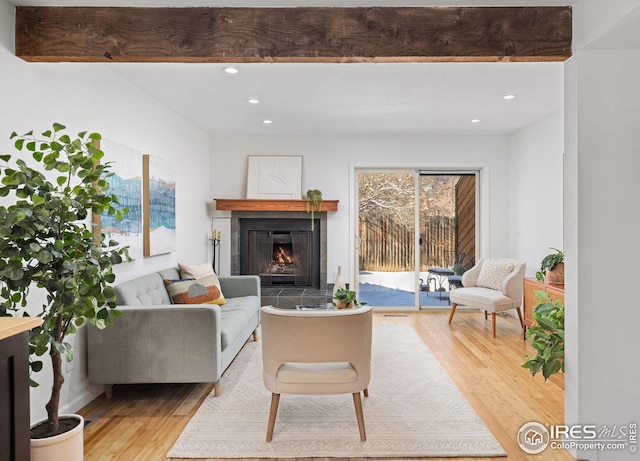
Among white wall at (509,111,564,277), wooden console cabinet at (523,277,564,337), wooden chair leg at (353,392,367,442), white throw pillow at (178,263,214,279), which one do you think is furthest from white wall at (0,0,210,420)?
white wall at (509,111,564,277)

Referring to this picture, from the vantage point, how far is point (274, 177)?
229 inches

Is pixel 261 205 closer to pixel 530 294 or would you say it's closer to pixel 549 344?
pixel 530 294

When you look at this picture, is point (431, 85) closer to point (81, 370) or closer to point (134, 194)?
point (134, 194)

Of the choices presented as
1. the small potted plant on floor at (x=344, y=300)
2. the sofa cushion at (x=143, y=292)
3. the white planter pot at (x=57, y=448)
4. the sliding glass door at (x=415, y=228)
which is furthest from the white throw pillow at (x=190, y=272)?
the sliding glass door at (x=415, y=228)

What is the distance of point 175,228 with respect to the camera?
4555mm

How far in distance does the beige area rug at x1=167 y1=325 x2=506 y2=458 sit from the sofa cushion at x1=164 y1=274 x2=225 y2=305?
0.74 metres

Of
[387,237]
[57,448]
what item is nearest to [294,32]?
[57,448]

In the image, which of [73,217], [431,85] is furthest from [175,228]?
[431,85]

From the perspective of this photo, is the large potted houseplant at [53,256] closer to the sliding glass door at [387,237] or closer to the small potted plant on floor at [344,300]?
the small potted plant on floor at [344,300]

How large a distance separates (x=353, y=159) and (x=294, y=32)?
3.62 m

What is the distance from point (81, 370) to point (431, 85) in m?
3.57

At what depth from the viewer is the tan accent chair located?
7.50 ft

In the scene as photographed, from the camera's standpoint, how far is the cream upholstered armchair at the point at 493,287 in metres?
4.67

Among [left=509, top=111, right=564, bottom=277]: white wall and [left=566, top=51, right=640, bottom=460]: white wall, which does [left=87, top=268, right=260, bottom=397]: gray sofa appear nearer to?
[left=566, top=51, right=640, bottom=460]: white wall
